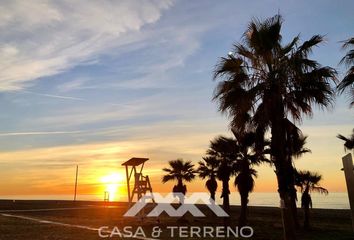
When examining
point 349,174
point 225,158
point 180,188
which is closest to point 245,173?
point 225,158

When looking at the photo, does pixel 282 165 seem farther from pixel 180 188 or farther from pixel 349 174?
pixel 180 188

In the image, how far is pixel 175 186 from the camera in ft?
127

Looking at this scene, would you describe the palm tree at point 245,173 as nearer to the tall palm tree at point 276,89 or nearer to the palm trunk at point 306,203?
the palm trunk at point 306,203

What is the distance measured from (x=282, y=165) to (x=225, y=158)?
15.7 meters

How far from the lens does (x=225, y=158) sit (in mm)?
32938

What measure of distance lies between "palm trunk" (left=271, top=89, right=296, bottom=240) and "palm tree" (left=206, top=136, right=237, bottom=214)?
A: 14.2m

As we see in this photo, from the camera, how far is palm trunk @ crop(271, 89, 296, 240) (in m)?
16.8

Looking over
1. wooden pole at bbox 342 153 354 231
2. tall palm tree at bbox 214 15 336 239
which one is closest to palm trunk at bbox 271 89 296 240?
tall palm tree at bbox 214 15 336 239

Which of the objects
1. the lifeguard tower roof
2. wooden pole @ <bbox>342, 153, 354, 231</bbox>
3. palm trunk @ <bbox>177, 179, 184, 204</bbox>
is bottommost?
→ wooden pole @ <bbox>342, 153, 354, 231</bbox>

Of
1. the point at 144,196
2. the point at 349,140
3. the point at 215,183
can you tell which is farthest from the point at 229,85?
the point at 215,183

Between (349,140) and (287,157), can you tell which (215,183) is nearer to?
(349,140)

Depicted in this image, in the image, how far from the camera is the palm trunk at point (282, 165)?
1684 cm

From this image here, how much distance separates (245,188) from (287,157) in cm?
1213

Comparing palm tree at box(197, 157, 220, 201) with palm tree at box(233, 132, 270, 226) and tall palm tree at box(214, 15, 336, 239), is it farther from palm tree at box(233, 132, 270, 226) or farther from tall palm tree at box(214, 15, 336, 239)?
tall palm tree at box(214, 15, 336, 239)
